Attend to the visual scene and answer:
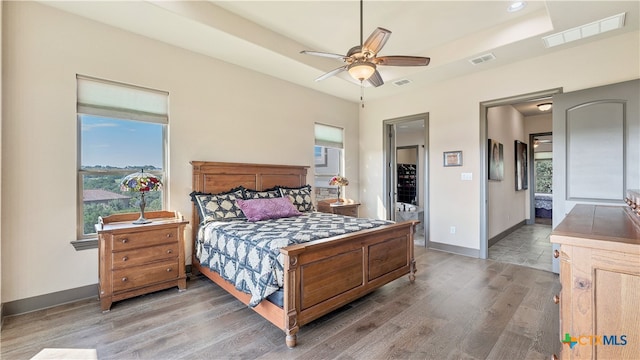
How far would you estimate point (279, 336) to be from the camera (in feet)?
7.18

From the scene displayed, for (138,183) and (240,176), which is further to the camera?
(240,176)

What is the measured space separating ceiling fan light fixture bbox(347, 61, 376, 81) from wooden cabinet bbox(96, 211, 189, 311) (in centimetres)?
241

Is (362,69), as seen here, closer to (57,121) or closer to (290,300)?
(290,300)

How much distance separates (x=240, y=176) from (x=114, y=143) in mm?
1508

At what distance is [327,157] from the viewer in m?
5.66

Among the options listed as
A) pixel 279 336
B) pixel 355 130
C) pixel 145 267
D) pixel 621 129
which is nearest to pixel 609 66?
pixel 621 129

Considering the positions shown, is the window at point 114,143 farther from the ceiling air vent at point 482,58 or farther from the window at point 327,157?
the ceiling air vent at point 482,58

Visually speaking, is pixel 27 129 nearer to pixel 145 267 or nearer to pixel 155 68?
pixel 155 68

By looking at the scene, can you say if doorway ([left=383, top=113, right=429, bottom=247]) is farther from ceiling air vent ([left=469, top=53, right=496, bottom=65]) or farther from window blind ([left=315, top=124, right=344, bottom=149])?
ceiling air vent ([left=469, top=53, right=496, bottom=65])

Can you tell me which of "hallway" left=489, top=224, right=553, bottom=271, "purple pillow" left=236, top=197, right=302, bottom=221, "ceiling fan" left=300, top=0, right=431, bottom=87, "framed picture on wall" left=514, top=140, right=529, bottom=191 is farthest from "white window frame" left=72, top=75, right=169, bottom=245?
"framed picture on wall" left=514, top=140, right=529, bottom=191

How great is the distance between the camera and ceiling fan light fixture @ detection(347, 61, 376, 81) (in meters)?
2.55

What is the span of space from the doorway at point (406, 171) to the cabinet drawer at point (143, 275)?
12.9 ft

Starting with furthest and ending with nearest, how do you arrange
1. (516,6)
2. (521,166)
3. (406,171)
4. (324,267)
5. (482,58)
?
(406,171) < (521,166) < (482,58) < (516,6) < (324,267)

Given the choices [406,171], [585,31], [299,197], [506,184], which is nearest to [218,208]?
[299,197]
